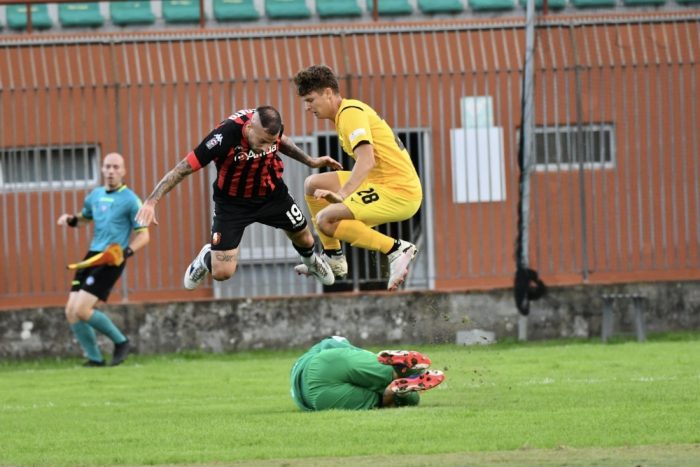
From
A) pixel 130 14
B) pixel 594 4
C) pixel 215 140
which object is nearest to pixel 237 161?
pixel 215 140

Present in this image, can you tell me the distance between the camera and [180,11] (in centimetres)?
2409

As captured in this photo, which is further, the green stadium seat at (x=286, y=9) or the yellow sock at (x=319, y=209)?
the green stadium seat at (x=286, y=9)

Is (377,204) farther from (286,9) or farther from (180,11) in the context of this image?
(180,11)

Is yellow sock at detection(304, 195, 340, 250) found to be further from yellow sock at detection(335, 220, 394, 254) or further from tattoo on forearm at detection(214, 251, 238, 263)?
tattoo on forearm at detection(214, 251, 238, 263)

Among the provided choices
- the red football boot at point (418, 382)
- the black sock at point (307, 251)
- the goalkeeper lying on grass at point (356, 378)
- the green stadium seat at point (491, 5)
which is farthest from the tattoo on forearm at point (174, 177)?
the green stadium seat at point (491, 5)

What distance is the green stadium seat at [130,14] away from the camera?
24.2 meters

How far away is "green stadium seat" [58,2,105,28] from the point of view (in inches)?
952

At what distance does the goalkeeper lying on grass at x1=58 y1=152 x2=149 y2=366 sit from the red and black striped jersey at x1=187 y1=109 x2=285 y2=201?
4959 mm

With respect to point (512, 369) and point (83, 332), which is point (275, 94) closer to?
point (83, 332)

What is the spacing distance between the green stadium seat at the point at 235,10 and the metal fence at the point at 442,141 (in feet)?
15.7

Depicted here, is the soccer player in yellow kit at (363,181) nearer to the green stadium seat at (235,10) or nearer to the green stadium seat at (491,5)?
the green stadium seat at (491,5)

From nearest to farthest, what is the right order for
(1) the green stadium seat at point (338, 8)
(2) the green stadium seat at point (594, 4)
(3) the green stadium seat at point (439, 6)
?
1. (2) the green stadium seat at point (594, 4)
2. (1) the green stadium seat at point (338, 8)
3. (3) the green stadium seat at point (439, 6)

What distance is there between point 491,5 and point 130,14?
5563 millimetres

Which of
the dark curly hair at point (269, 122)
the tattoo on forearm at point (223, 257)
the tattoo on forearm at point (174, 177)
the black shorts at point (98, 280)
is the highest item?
the dark curly hair at point (269, 122)
